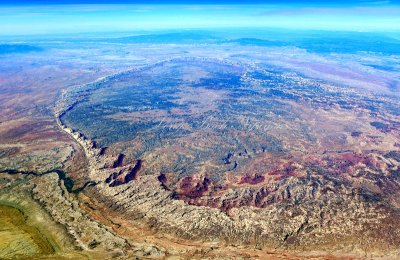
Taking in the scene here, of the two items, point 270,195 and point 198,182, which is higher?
point 270,195

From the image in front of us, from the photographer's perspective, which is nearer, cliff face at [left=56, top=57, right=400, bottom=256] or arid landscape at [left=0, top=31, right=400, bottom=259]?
arid landscape at [left=0, top=31, right=400, bottom=259]

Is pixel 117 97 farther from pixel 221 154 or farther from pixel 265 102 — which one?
pixel 221 154

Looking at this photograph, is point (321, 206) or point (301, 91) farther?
point (301, 91)

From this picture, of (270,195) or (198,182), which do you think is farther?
(198,182)

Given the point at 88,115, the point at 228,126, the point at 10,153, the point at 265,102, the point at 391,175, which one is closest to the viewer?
the point at 391,175

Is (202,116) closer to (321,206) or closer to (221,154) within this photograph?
(221,154)

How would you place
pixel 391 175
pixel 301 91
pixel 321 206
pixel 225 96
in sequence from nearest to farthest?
pixel 321 206 → pixel 391 175 → pixel 225 96 → pixel 301 91

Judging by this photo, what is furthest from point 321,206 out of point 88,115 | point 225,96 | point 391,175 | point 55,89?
point 55,89

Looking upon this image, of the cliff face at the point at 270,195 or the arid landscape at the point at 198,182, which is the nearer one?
the arid landscape at the point at 198,182

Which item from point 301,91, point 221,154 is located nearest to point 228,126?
point 221,154
